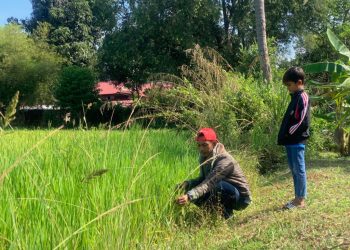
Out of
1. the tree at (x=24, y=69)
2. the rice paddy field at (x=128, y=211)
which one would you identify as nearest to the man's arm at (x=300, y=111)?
the rice paddy field at (x=128, y=211)

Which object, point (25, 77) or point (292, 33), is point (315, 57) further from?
point (25, 77)

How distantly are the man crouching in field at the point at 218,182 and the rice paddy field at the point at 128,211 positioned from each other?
147mm

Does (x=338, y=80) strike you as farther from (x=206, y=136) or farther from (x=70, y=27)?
(x=70, y=27)

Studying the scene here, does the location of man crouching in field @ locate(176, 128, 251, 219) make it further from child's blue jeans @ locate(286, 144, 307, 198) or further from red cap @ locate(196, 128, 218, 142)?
child's blue jeans @ locate(286, 144, 307, 198)

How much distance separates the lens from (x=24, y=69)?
101ft

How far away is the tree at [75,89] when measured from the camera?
2731cm

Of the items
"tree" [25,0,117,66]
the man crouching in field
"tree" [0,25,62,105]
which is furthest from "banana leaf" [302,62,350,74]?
"tree" [25,0,117,66]

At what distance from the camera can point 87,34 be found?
1657 inches

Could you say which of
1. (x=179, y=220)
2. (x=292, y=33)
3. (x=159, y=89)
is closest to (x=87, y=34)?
(x=292, y=33)

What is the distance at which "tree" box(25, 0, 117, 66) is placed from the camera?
130ft

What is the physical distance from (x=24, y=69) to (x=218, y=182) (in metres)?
28.0

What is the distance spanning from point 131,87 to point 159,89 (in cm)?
1888

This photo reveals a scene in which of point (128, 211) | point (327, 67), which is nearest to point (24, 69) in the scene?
point (327, 67)

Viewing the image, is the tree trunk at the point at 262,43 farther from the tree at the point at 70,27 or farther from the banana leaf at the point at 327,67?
the tree at the point at 70,27
